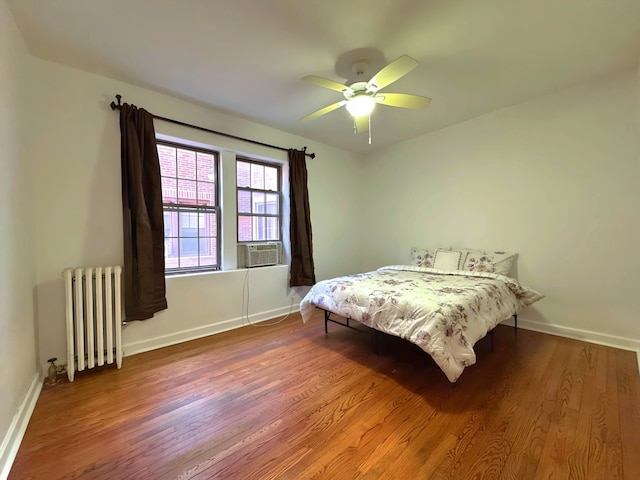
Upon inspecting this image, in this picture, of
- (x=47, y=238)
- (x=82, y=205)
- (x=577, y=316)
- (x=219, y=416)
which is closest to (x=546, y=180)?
(x=577, y=316)

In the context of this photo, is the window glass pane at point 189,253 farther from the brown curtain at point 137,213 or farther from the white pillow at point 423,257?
the white pillow at point 423,257

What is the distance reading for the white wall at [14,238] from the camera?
1.49 meters

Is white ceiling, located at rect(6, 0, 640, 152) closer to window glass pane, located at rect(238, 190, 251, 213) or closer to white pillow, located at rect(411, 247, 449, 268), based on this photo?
window glass pane, located at rect(238, 190, 251, 213)

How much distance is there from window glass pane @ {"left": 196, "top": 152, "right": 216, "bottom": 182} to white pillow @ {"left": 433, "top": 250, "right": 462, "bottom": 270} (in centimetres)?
296

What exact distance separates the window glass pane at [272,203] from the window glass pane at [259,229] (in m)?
0.18

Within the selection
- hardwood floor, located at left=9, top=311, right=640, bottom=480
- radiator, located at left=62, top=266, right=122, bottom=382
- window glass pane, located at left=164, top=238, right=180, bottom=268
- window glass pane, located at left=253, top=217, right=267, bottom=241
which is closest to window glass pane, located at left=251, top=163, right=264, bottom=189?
window glass pane, located at left=253, top=217, right=267, bottom=241

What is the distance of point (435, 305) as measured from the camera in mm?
2049

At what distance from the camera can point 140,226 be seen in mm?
2518

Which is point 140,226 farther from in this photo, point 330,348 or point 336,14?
point 336,14

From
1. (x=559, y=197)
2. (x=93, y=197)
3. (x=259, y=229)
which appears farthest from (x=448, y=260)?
(x=93, y=197)

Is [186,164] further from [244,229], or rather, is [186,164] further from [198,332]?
[198,332]

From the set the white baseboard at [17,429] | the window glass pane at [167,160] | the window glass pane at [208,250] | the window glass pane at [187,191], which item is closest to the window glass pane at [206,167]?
the window glass pane at [187,191]

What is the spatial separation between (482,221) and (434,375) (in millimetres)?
2172

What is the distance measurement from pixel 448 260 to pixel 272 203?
2438mm
